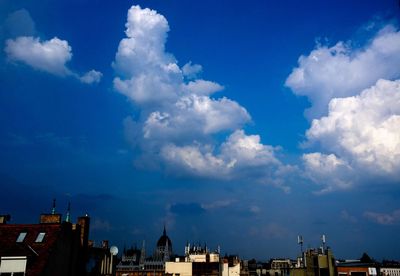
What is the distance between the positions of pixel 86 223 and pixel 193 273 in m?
64.5

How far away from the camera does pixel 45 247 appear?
37.1 metres

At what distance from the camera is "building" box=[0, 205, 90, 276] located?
35.1 metres

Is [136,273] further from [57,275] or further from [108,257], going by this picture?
[57,275]

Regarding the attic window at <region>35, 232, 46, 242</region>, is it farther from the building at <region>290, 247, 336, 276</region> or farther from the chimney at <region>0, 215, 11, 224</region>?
the building at <region>290, 247, 336, 276</region>

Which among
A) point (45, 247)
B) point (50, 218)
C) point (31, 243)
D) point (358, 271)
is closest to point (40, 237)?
point (31, 243)

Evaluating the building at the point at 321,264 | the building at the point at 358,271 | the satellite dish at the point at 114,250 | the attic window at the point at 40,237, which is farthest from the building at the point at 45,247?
the building at the point at 358,271

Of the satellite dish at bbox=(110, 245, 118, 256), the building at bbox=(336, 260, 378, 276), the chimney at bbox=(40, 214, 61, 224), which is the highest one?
the chimney at bbox=(40, 214, 61, 224)

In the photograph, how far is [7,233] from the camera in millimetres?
39281

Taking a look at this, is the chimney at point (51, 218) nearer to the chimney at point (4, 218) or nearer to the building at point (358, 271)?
the chimney at point (4, 218)

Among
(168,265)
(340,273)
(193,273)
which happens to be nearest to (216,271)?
(193,273)

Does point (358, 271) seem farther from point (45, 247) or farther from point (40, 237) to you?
point (40, 237)

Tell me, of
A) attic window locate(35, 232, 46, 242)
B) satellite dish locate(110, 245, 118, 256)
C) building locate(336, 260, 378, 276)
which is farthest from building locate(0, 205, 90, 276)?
building locate(336, 260, 378, 276)

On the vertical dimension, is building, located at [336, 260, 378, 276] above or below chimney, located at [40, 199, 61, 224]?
below

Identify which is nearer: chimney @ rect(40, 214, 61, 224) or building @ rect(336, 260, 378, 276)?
chimney @ rect(40, 214, 61, 224)
